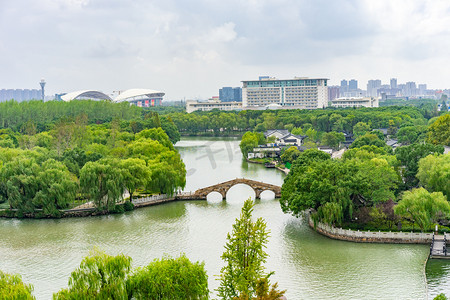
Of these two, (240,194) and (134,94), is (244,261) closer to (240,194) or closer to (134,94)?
(240,194)

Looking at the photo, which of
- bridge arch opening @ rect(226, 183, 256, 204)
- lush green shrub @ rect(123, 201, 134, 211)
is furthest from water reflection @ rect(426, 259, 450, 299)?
lush green shrub @ rect(123, 201, 134, 211)

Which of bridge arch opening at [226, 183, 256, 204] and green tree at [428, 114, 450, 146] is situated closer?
bridge arch opening at [226, 183, 256, 204]

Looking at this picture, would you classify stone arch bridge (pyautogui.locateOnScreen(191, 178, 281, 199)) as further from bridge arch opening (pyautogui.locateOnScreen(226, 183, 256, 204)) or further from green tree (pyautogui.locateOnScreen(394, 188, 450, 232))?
green tree (pyautogui.locateOnScreen(394, 188, 450, 232))

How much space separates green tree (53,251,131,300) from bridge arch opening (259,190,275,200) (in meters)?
17.8

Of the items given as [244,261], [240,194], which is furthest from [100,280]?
[240,194]

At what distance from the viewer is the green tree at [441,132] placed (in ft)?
147

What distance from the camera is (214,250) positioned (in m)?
22.7

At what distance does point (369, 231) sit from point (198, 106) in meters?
93.5

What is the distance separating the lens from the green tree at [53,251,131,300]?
14594mm

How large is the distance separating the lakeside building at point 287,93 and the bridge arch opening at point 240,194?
77.1m

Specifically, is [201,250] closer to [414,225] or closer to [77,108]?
[414,225]

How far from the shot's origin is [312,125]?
73.1 m

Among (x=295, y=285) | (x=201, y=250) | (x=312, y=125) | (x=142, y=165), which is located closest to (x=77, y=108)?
(x=312, y=125)

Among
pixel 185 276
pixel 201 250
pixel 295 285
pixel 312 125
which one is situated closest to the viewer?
pixel 185 276
